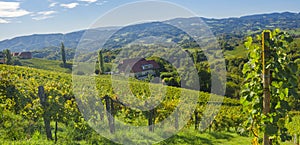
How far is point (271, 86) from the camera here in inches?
114

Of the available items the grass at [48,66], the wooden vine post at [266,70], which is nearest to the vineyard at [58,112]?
the wooden vine post at [266,70]

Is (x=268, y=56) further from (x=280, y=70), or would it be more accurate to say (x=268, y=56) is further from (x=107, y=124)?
(x=107, y=124)

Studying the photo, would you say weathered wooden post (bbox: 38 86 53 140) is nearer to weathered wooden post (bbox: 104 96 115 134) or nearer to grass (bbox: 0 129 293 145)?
grass (bbox: 0 129 293 145)

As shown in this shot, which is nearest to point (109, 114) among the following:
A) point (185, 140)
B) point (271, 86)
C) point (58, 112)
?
point (58, 112)

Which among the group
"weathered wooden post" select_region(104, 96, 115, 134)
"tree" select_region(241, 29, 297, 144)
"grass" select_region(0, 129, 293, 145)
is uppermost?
"tree" select_region(241, 29, 297, 144)

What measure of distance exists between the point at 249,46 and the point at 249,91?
517 millimetres

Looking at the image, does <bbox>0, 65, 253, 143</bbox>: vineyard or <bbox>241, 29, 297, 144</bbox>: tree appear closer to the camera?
<bbox>241, 29, 297, 144</bbox>: tree

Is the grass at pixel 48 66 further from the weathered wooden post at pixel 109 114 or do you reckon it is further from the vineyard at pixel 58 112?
the weathered wooden post at pixel 109 114

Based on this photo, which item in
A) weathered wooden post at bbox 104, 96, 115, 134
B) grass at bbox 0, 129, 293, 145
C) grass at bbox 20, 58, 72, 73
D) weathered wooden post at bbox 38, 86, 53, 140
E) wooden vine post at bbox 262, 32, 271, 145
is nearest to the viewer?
wooden vine post at bbox 262, 32, 271, 145

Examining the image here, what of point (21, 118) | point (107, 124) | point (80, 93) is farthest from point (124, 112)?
point (21, 118)

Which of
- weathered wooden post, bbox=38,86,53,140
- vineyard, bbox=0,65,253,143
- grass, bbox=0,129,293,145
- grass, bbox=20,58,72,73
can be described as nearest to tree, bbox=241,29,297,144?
grass, bbox=0,129,293,145

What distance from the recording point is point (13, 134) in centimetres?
656

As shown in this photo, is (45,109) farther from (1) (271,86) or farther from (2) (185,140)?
(1) (271,86)

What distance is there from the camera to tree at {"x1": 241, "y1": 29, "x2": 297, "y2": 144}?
2830 mm
